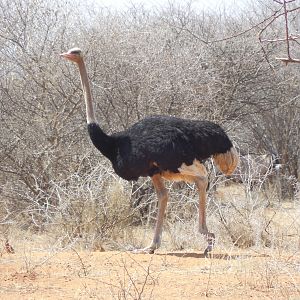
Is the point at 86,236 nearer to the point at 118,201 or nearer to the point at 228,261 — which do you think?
the point at 118,201

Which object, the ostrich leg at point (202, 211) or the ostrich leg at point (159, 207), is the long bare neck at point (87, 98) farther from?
the ostrich leg at point (202, 211)

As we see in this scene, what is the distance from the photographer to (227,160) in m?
7.08

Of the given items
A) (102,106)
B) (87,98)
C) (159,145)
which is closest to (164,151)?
Answer: (159,145)

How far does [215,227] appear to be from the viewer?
777 centimetres

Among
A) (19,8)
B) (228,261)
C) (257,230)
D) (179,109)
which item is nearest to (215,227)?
(257,230)

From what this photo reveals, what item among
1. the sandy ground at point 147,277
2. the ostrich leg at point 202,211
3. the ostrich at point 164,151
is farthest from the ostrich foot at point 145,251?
the ostrich leg at point 202,211

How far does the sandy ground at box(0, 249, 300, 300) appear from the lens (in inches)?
185

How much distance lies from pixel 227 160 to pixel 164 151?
0.79m

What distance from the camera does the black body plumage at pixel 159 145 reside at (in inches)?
258

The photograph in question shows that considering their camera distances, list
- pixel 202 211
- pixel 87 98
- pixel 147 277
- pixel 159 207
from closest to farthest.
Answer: pixel 147 277, pixel 202 211, pixel 159 207, pixel 87 98

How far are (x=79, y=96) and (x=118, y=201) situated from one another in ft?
6.99

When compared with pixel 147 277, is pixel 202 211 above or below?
above

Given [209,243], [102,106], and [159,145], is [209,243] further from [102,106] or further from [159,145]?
[102,106]

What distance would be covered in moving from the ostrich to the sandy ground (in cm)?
73
